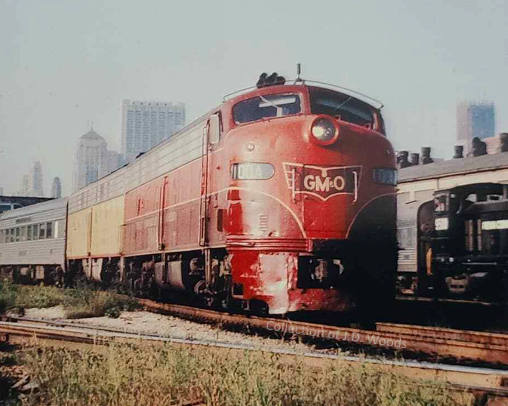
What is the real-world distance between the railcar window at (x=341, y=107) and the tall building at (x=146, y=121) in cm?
10940

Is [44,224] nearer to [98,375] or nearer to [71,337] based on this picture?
[71,337]

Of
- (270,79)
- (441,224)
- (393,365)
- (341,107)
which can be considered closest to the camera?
(393,365)

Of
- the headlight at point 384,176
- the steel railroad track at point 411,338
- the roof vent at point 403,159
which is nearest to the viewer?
the steel railroad track at point 411,338

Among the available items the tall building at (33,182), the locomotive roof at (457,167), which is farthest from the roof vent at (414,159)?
the tall building at (33,182)

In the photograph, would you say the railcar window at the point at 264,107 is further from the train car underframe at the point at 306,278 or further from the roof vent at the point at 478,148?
the roof vent at the point at 478,148

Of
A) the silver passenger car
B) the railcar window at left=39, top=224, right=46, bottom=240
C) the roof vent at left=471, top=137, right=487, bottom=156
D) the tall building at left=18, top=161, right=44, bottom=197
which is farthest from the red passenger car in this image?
the tall building at left=18, top=161, right=44, bottom=197

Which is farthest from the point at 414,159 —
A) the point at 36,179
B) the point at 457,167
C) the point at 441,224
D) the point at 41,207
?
the point at 36,179

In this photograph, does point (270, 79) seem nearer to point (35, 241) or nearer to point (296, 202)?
point (296, 202)

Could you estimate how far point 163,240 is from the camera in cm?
1206

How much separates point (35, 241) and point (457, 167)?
59.5 ft

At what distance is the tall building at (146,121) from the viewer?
391 ft

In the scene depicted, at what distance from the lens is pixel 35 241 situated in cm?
2475

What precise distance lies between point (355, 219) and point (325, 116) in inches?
59.4

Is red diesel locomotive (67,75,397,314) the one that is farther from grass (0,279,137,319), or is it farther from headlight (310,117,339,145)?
grass (0,279,137,319)
